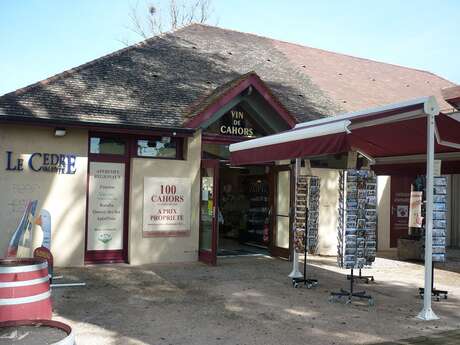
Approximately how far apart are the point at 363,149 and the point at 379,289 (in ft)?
8.51

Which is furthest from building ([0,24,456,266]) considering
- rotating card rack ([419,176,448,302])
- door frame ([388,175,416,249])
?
rotating card rack ([419,176,448,302])

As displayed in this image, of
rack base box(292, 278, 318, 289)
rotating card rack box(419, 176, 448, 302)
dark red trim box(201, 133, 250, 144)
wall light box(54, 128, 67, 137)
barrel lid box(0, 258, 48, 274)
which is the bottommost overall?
rack base box(292, 278, 318, 289)

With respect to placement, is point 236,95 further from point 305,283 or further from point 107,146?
point 305,283

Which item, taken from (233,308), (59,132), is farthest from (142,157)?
(233,308)

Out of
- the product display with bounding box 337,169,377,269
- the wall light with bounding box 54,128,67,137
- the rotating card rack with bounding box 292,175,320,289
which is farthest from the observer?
the wall light with bounding box 54,128,67,137

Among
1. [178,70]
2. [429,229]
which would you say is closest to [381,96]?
[178,70]

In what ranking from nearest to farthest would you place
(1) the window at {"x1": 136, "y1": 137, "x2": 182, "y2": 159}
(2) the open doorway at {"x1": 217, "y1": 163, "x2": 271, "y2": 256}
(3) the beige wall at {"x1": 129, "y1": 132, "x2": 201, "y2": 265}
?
(3) the beige wall at {"x1": 129, "y1": 132, "x2": 201, "y2": 265} → (1) the window at {"x1": 136, "y1": 137, "x2": 182, "y2": 159} → (2) the open doorway at {"x1": 217, "y1": 163, "x2": 271, "y2": 256}

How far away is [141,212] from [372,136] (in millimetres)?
5294

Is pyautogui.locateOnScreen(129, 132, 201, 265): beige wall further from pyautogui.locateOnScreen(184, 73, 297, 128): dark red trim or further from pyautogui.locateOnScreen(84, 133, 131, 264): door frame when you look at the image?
pyautogui.locateOnScreen(184, 73, 297, 128): dark red trim

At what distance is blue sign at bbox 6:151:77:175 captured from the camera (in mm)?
9688

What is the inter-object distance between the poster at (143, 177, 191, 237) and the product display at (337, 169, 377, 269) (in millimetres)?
4533

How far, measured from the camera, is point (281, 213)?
11.8 meters

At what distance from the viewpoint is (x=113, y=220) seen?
10609 millimetres

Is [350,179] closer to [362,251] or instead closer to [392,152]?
[362,251]
